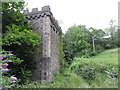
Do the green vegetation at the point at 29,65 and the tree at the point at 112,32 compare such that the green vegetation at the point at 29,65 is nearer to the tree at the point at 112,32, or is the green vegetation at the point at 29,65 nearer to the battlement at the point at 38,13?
the battlement at the point at 38,13

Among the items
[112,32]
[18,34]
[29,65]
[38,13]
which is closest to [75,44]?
[112,32]

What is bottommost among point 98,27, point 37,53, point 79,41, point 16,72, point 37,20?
point 16,72

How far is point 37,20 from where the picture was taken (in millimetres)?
5852

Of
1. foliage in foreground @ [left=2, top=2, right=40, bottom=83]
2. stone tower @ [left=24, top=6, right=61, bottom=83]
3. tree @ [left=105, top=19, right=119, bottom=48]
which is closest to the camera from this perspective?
foliage in foreground @ [left=2, top=2, right=40, bottom=83]

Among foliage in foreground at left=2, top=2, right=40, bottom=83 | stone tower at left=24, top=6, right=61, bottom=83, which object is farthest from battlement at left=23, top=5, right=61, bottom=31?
foliage in foreground at left=2, top=2, right=40, bottom=83

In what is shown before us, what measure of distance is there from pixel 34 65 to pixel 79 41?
9.25 meters

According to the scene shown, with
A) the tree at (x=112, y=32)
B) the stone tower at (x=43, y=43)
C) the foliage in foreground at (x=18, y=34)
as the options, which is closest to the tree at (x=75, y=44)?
the tree at (x=112, y=32)

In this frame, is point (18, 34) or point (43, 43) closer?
point (18, 34)

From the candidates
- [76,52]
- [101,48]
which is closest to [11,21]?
[76,52]

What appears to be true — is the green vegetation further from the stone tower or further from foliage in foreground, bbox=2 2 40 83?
the stone tower

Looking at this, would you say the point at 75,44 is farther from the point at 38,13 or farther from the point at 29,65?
the point at 29,65

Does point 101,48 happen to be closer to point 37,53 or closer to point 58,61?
point 58,61

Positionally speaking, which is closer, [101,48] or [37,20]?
[37,20]

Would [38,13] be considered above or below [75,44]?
above
